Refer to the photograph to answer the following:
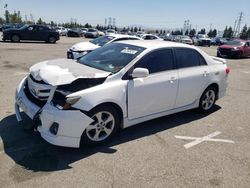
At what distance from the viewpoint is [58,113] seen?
358cm

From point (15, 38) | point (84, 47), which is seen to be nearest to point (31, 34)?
point (15, 38)

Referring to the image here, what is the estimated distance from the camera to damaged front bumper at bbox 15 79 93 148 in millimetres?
3584

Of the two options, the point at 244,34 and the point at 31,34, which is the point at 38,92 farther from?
the point at 244,34

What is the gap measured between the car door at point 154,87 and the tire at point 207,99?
108 cm

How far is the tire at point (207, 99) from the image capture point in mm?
5777

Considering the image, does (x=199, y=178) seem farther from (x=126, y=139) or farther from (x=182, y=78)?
(x=182, y=78)

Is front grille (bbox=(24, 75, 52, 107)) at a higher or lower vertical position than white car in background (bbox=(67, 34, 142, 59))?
higher

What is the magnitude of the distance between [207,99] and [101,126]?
289 cm

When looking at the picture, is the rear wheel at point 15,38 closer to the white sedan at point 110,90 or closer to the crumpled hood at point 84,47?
the crumpled hood at point 84,47

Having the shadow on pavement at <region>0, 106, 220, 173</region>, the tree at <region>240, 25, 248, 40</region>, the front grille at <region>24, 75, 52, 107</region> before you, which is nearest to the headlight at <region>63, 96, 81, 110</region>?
the front grille at <region>24, 75, 52, 107</region>

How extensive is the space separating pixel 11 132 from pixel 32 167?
120 cm

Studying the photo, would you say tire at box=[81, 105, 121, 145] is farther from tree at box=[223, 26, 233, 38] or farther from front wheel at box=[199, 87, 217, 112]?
tree at box=[223, 26, 233, 38]

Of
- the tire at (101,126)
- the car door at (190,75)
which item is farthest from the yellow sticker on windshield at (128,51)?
the tire at (101,126)

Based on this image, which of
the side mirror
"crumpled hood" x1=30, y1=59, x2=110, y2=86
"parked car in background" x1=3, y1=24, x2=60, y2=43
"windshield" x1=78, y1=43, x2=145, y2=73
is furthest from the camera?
"parked car in background" x1=3, y1=24, x2=60, y2=43
